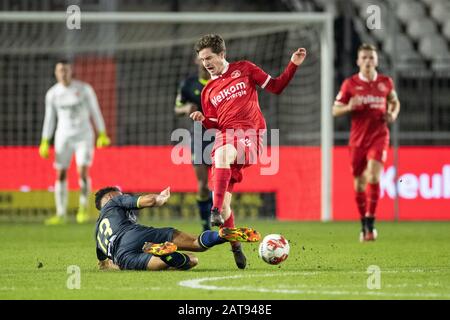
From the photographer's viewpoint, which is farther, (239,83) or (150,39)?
(150,39)

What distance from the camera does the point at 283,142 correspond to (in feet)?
59.3

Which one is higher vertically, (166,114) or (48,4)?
(48,4)

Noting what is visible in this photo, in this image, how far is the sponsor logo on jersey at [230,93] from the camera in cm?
864

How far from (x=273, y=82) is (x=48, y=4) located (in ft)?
48.2

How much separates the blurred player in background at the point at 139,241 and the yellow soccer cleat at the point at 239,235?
0.06ft

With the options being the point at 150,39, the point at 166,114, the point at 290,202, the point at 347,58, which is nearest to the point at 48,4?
the point at 150,39

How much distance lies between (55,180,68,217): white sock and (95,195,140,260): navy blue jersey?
745 centimetres

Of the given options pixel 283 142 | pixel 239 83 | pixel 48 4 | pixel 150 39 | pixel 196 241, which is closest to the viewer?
pixel 196 241

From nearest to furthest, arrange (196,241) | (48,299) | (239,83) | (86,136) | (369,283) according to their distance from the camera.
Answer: (48,299) → (369,283) → (196,241) → (239,83) → (86,136)

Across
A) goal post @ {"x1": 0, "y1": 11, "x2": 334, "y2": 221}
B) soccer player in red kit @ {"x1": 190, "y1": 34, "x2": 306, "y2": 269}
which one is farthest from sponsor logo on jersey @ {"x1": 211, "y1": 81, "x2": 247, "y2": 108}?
goal post @ {"x1": 0, "y1": 11, "x2": 334, "y2": 221}

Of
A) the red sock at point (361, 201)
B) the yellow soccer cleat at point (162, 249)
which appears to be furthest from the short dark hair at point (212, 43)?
the red sock at point (361, 201)

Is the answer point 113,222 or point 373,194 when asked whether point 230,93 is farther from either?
point 373,194

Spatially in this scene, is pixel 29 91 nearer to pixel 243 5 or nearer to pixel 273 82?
pixel 243 5

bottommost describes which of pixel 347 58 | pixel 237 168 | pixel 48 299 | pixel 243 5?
pixel 48 299
